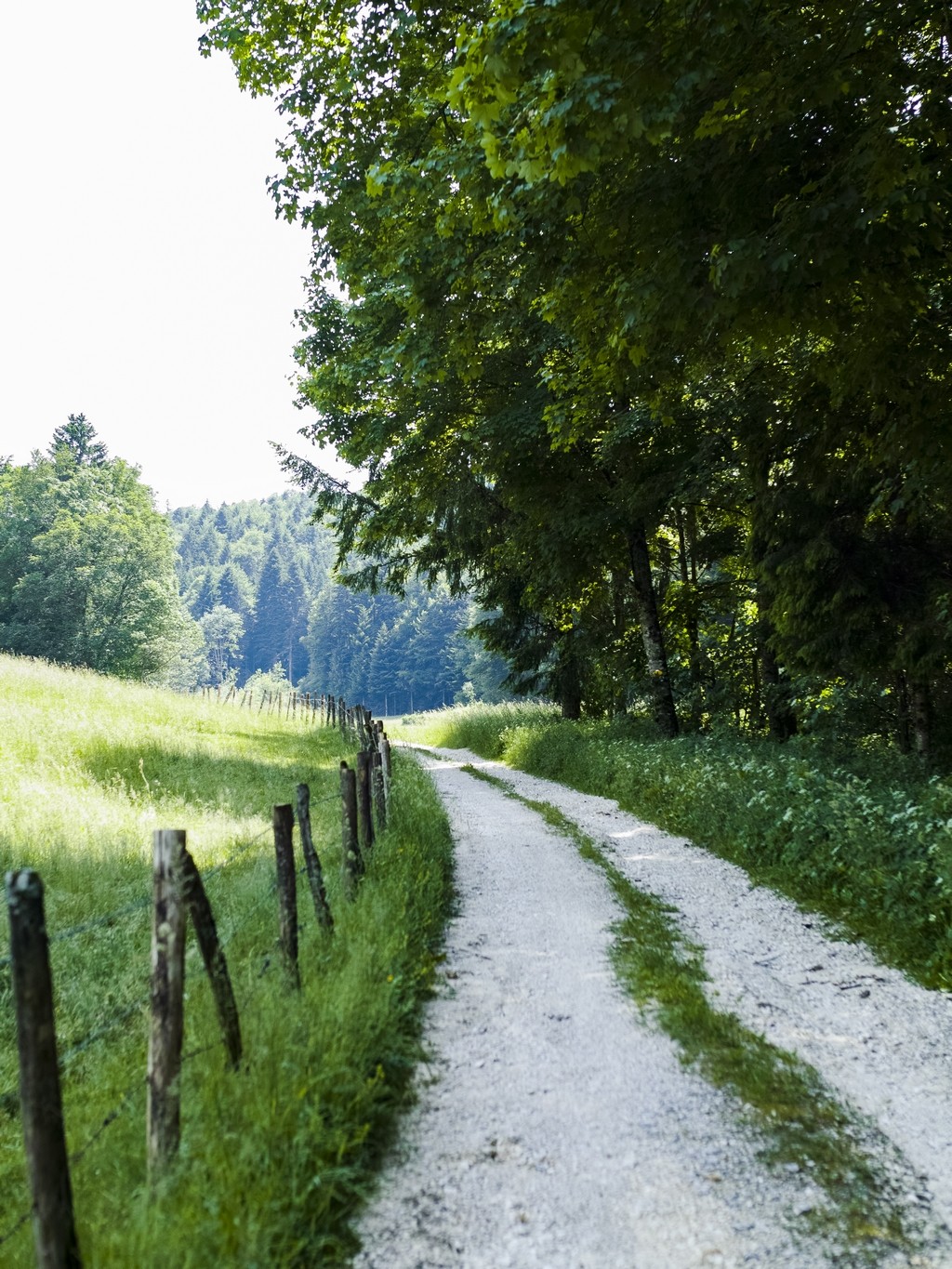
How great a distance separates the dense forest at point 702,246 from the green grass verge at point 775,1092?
5530 millimetres

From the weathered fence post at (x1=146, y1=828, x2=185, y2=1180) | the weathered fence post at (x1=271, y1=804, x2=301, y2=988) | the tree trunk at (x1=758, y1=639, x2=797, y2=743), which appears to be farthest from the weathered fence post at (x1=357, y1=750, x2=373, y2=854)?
the tree trunk at (x1=758, y1=639, x2=797, y2=743)

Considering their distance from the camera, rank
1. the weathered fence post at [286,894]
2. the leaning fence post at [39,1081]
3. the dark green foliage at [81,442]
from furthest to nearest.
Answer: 1. the dark green foliage at [81,442]
2. the weathered fence post at [286,894]
3. the leaning fence post at [39,1081]

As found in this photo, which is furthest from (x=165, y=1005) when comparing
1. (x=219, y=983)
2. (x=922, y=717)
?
(x=922, y=717)

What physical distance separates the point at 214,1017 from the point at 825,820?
22.0 ft

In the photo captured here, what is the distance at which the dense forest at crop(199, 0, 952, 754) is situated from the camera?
5395 mm

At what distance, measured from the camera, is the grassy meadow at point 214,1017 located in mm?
3152

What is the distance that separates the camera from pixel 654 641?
694 inches

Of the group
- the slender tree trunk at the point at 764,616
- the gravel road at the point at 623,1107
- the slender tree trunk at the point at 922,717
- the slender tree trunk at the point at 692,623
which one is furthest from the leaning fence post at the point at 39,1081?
the slender tree trunk at the point at 692,623

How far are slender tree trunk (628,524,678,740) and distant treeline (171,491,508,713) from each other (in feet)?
171

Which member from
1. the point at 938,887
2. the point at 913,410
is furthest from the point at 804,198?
the point at 938,887

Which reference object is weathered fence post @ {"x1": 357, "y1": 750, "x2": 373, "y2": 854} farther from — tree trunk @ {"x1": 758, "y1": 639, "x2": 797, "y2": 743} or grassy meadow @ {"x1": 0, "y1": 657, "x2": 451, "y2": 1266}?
tree trunk @ {"x1": 758, "y1": 639, "x2": 797, "y2": 743}

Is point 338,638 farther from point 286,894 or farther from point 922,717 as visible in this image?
point 286,894

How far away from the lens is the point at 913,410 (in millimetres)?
7613

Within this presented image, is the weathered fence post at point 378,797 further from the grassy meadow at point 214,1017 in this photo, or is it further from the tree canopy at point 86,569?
the tree canopy at point 86,569
